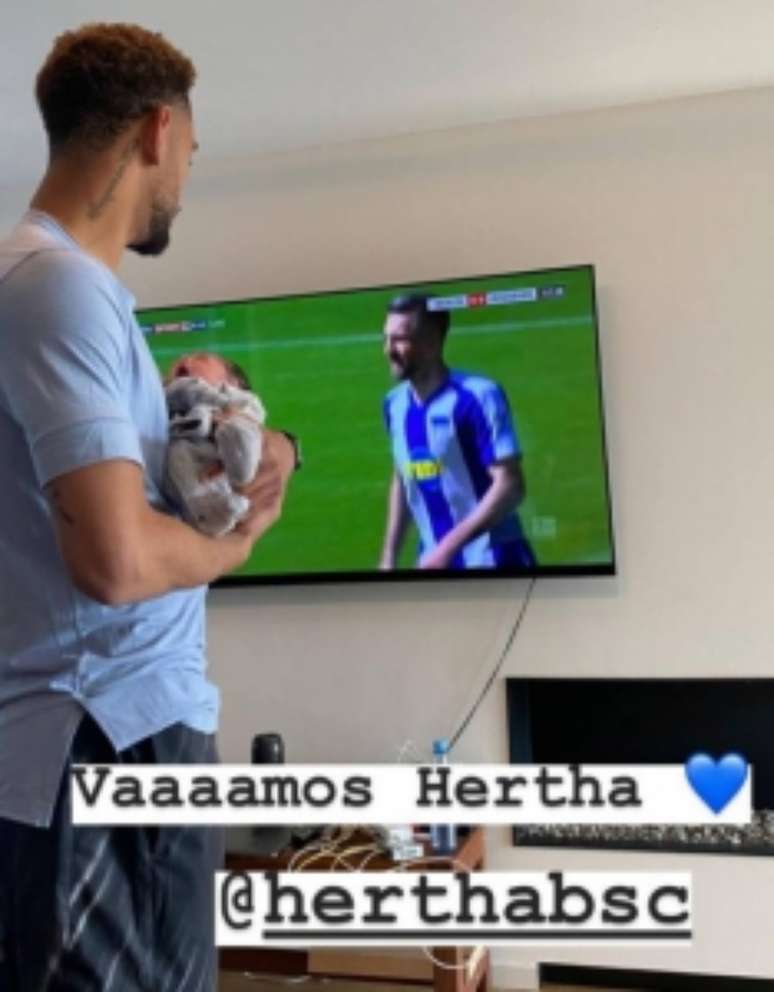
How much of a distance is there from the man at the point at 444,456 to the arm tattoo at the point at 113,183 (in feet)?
5.67

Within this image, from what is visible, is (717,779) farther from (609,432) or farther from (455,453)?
(455,453)

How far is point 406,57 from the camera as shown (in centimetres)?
238

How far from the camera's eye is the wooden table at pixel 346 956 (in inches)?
90.1

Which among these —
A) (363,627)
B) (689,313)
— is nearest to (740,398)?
(689,313)

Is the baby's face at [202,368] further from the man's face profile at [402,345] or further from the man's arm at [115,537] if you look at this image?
the man's face profile at [402,345]

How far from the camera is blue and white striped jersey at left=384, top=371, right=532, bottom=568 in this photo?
2553 millimetres

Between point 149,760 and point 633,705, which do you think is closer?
point 149,760

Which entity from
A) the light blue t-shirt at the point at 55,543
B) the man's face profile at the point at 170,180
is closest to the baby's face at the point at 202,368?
the man's face profile at the point at 170,180

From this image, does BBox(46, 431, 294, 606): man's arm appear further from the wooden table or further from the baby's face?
the wooden table

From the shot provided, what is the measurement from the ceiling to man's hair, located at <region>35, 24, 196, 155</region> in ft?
4.42

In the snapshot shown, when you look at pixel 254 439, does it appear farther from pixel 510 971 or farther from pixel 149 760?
pixel 510 971

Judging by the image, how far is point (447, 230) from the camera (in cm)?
275

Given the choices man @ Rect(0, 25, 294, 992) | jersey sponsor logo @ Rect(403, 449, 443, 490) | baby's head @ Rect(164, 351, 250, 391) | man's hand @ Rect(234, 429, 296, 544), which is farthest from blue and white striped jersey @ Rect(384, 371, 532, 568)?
man @ Rect(0, 25, 294, 992)

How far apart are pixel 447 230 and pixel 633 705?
4.81 ft
